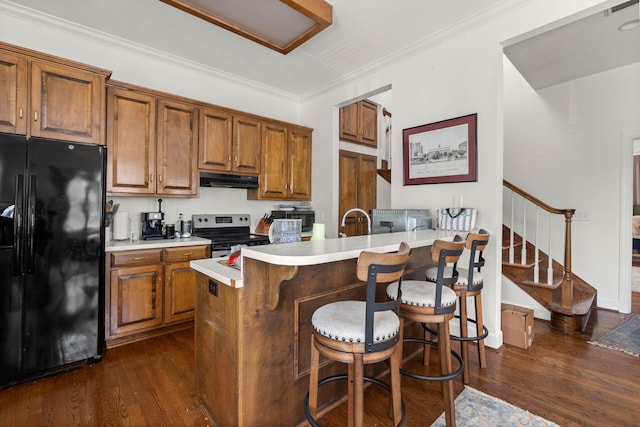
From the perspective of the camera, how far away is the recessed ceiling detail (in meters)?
2.33

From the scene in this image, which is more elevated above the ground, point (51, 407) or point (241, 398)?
point (241, 398)

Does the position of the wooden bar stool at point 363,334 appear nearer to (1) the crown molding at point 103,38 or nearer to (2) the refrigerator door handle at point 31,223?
(2) the refrigerator door handle at point 31,223

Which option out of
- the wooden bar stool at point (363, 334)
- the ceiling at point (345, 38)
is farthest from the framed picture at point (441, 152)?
the wooden bar stool at point (363, 334)

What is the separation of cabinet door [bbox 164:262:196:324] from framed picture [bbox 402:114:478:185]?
2581 millimetres

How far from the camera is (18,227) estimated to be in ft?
6.75

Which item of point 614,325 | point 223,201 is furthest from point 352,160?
point 614,325

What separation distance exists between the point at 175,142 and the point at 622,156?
542 cm

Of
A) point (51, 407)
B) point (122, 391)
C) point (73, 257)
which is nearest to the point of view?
point (51, 407)

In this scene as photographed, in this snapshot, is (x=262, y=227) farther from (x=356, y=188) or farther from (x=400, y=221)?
(x=400, y=221)

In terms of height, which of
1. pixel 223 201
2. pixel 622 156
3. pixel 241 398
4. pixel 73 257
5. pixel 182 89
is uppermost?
pixel 182 89

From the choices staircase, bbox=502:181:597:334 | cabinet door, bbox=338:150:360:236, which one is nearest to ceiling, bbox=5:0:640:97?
cabinet door, bbox=338:150:360:236

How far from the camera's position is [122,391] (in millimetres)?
1990

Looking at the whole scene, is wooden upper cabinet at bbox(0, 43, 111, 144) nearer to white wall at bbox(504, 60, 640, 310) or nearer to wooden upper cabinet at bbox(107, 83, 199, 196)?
wooden upper cabinet at bbox(107, 83, 199, 196)

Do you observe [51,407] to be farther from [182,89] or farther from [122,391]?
[182,89]
